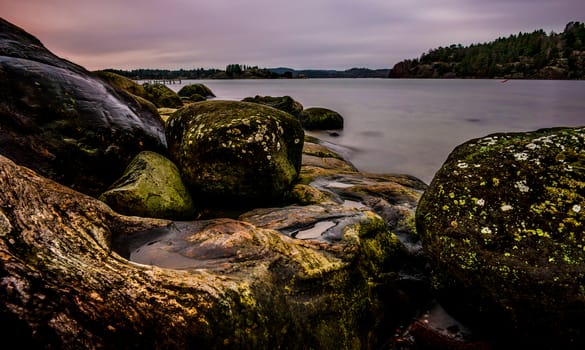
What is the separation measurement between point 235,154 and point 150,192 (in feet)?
5.23

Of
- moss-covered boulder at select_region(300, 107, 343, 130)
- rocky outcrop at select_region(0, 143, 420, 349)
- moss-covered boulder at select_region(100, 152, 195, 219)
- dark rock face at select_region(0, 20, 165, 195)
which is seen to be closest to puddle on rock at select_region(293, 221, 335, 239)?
rocky outcrop at select_region(0, 143, 420, 349)

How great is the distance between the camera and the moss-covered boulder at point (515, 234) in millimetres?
3578

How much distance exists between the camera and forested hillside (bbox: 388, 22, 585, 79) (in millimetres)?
114500

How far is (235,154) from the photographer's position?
6148 millimetres

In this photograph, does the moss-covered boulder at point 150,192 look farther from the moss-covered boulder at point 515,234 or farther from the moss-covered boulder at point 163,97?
the moss-covered boulder at point 163,97

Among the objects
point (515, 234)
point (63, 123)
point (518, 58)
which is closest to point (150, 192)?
point (63, 123)

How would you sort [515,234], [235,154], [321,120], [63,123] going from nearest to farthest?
[515,234] < [63,123] < [235,154] < [321,120]

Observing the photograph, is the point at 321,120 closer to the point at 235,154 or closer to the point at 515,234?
A: the point at 235,154

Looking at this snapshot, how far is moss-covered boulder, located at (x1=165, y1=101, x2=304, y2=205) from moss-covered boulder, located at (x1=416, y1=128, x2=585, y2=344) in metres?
2.96

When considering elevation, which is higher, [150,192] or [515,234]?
[150,192]

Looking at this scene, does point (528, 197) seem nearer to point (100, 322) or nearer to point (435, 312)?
point (435, 312)

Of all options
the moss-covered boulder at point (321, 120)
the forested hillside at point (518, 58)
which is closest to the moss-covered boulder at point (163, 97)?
the moss-covered boulder at point (321, 120)

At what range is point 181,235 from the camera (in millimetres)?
4105

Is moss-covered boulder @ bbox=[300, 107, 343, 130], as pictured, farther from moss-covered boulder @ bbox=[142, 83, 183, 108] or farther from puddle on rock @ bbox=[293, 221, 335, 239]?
puddle on rock @ bbox=[293, 221, 335, 239]
